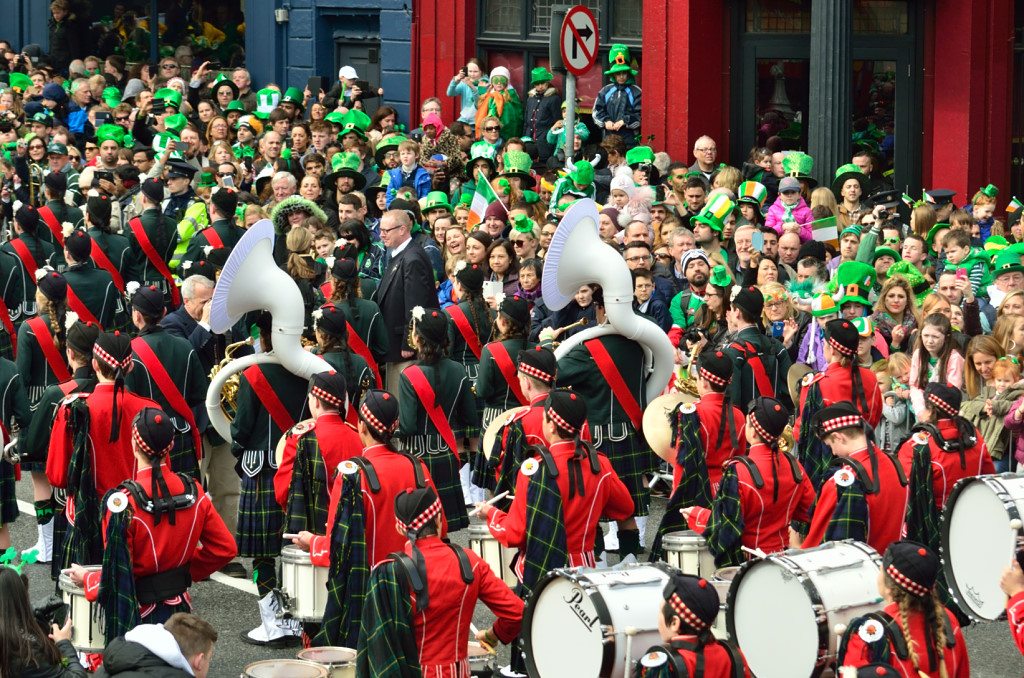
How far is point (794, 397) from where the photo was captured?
11875 millimetres

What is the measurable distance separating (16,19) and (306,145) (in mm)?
12121

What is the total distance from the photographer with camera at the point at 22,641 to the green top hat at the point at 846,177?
10416 millimetres

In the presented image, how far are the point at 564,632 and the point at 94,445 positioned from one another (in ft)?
11.1

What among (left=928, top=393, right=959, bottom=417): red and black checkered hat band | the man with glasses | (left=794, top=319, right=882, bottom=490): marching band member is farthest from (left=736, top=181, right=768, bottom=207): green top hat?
(left=928, top=393, right=959, bottom=417): red and black checkered hat band

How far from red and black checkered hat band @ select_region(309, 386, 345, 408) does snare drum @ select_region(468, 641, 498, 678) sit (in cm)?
173

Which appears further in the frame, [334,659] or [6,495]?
[6,495]

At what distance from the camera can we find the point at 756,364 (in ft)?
36.2

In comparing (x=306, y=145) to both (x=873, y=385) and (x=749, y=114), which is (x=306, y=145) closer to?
(x=749, y=114)

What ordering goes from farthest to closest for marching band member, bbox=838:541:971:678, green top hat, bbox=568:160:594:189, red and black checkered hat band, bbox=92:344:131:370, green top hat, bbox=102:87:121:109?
green top hat, bbox=102:87:121:109 < green top hat, bbox=568:160:594:189 < red and black checkered hat band, bbox=92:344:131:370 < marching band member, bbox=838:541:971:678

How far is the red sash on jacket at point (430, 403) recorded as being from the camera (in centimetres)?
1039

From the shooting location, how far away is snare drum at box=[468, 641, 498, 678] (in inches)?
307

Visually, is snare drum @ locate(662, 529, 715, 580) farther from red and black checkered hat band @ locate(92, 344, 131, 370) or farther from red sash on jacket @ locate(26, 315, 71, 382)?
red sash on jacket @ locate(26, 315, 71, 382)

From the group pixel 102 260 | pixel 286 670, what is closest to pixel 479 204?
pixel 102 260

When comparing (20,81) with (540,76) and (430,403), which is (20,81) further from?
(430,403)
